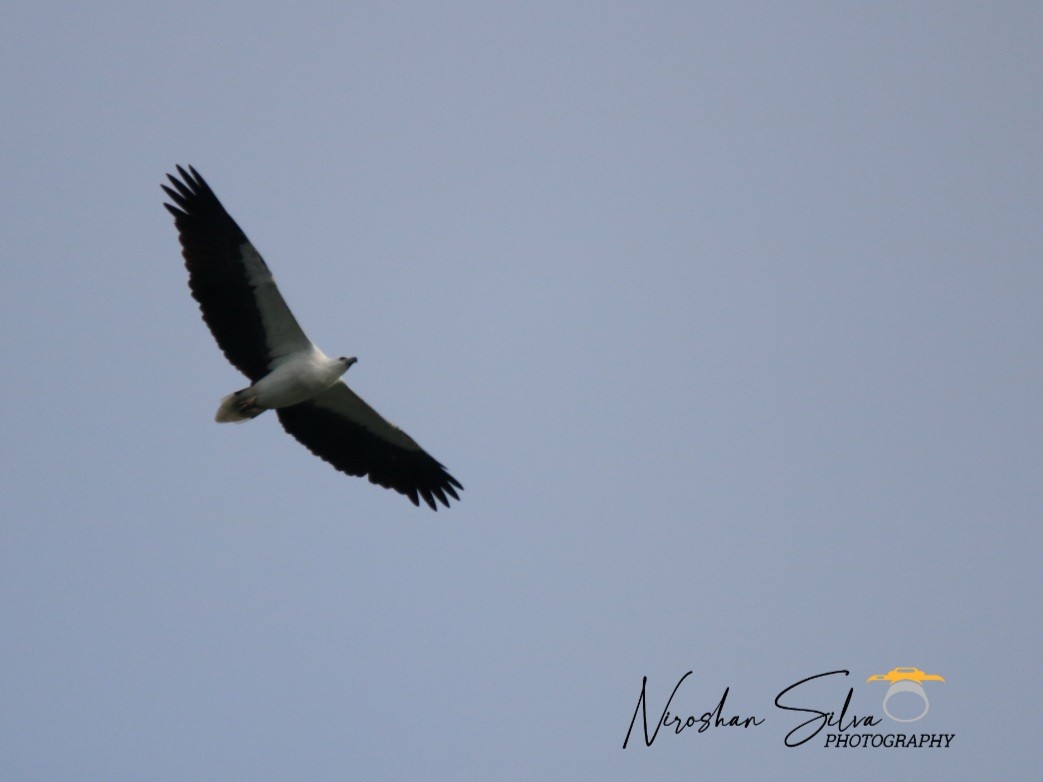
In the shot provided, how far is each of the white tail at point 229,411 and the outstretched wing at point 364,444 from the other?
0.94 metres

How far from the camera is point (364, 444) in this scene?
53.6 ft

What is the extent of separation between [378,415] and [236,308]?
2.34 m

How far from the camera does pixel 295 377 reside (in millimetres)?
14797

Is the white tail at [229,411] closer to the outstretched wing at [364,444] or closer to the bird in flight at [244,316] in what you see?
the bird in flight at [244,316]

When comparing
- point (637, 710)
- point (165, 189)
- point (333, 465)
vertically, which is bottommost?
point (637, 710)

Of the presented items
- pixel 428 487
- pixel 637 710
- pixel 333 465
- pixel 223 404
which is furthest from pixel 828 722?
pixel 223 404

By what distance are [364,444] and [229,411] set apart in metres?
2.11

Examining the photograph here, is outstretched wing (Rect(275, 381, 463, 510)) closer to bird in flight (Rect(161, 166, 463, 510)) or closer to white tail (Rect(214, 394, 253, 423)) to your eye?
bird in flight (Rect(161, 166, 463, 510))

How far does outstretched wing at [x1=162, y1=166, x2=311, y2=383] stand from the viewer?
1455 centimetres

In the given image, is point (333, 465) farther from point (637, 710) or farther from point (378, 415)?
point (637, 710)

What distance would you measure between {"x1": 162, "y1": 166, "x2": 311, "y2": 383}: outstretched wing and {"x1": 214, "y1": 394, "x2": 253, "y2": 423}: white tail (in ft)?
1.49

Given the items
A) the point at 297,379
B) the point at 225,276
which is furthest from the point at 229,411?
the point at 225,276

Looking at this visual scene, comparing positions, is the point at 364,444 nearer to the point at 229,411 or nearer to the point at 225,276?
the point at 229,411

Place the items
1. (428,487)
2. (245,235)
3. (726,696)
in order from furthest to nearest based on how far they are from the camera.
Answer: (428,487)
(726,696)
(245,235)
